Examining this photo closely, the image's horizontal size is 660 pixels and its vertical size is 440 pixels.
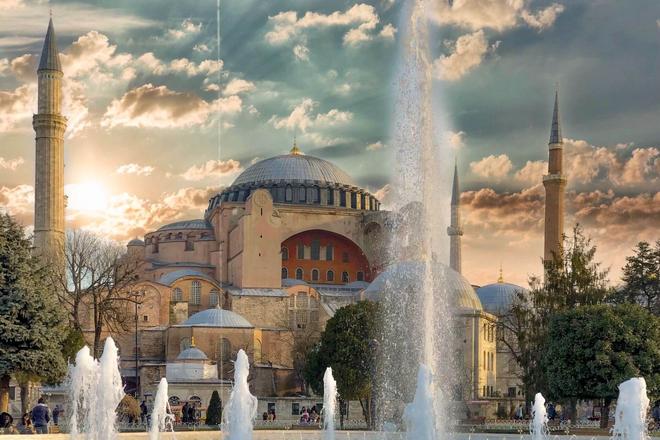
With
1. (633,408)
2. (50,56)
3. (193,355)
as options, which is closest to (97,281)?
(193,355)

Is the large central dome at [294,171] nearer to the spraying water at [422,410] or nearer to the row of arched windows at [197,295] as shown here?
the row of arched windows at [197,295]

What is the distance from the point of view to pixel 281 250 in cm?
5934

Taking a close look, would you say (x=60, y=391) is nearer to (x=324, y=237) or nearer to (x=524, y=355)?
(x=524, y=355)

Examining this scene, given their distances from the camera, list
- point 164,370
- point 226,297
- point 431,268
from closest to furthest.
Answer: point 431,268
point 164,370
point 226,297

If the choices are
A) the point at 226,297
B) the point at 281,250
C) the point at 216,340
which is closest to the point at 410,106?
the point at 216,340

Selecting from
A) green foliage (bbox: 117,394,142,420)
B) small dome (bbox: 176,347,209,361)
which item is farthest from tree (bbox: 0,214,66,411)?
small dome (bbox: 176,347,209,361)

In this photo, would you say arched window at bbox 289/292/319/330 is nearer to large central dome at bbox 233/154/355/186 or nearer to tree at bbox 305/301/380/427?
large central dome at bbox 233/154/355/186

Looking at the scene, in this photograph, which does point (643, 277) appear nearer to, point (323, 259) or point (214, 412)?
point (214, 412)

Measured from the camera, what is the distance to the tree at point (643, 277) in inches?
1455

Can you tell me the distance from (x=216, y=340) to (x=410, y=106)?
90.5ft

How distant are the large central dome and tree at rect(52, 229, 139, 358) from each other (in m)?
9.89

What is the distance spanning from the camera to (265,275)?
5491cm

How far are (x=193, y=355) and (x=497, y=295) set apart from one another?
68.4 feet

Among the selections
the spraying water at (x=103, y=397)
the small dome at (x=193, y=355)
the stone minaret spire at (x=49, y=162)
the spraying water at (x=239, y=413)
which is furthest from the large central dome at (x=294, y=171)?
the spraying water at (x=103, y=397)
